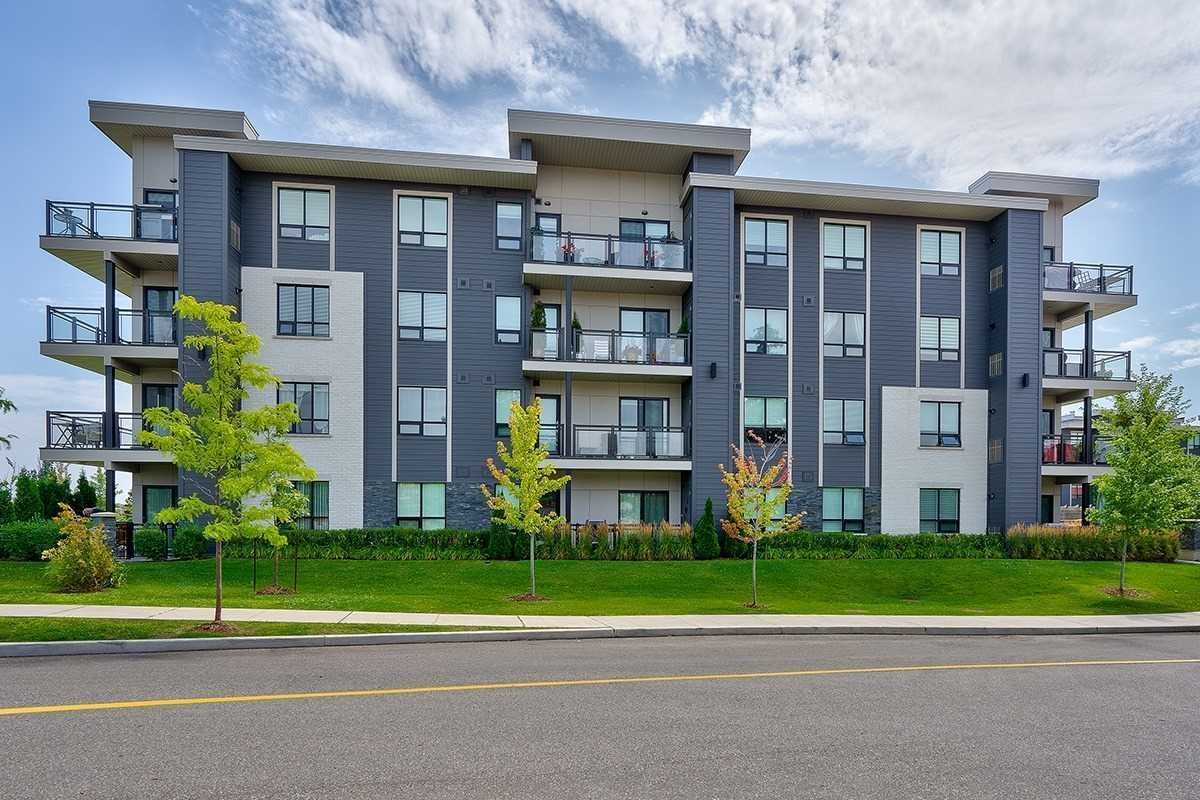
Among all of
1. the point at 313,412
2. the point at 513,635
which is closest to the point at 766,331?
the point at 313,412

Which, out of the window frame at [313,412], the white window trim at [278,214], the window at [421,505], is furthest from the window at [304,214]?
the window at [421,505]

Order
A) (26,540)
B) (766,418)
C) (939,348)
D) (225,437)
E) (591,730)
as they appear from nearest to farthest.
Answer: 1. (591,730)
2. (225,437)
3. (26,540)
4. (766,418)
5. (939,348)

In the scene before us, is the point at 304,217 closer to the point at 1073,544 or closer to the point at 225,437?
the point at 225,437

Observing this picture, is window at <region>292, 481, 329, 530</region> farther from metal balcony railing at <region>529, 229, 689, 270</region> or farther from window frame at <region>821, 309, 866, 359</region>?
window frame at <region>821, 309, 866, 359</region>

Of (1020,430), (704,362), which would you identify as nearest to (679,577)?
(704,362)

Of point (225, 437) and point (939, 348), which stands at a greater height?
point (939, 348)

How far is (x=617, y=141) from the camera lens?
82.2 ft

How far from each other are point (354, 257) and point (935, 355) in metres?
22.1

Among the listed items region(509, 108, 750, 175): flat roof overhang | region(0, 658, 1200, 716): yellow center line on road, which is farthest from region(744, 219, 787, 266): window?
region(0, 658, 1200, 716): yellow center line on road

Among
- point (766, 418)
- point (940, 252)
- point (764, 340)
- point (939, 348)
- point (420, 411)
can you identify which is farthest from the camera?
point (940, 252)

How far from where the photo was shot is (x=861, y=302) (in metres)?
27.7

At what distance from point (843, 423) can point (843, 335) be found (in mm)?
3398

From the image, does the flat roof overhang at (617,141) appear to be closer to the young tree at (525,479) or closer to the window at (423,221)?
the window at (423,221)

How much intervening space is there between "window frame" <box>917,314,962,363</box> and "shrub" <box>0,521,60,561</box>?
97.8 feet
